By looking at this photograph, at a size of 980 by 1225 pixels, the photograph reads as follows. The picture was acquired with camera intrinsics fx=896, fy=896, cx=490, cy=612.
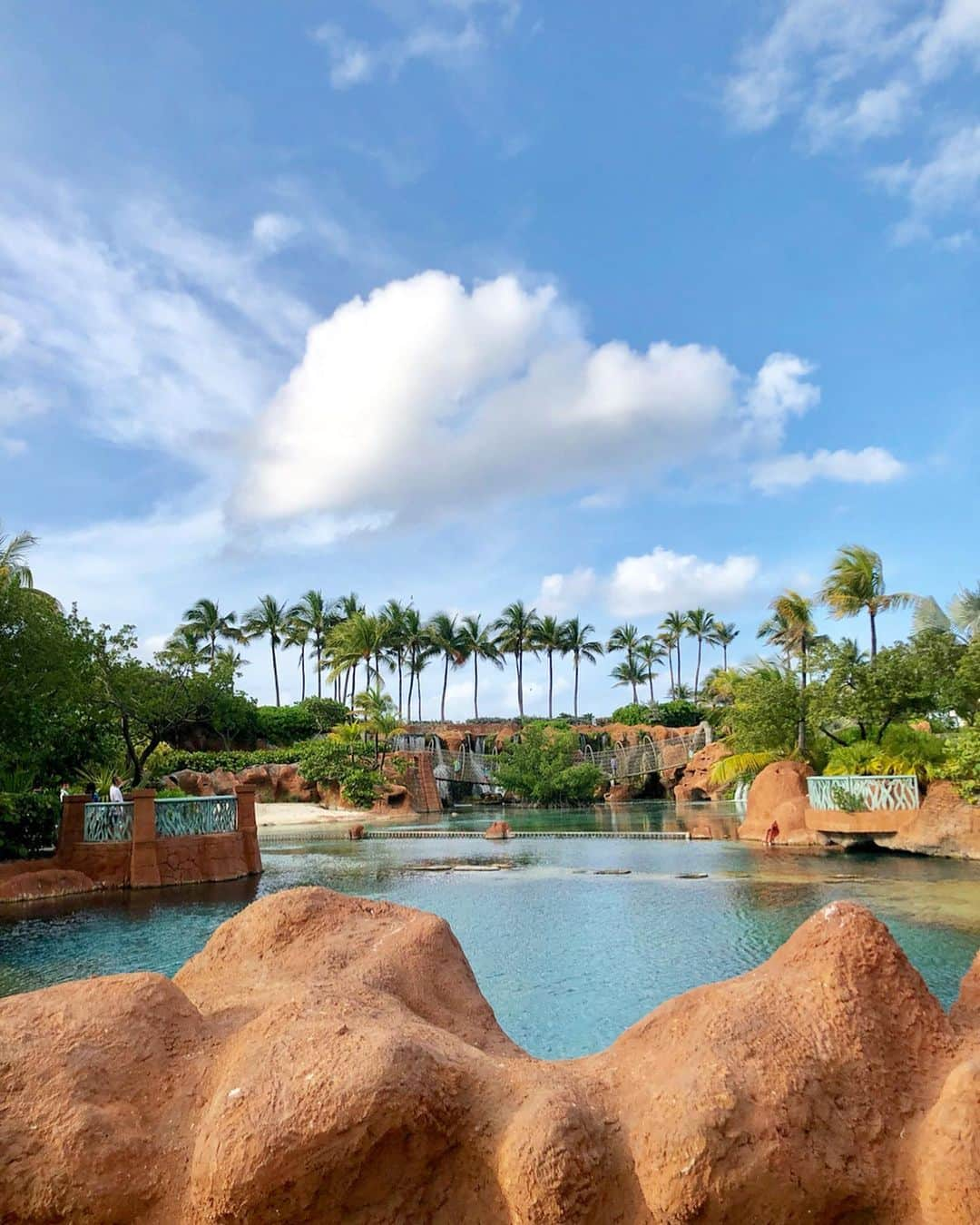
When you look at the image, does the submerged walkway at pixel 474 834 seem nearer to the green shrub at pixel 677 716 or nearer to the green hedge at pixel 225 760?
the green hedge at pixel 225 760

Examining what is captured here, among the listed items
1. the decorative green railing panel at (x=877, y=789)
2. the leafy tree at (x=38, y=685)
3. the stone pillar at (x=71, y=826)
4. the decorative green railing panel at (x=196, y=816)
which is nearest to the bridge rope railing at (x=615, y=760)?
the decorative green railing panel at (x=877, y=789)

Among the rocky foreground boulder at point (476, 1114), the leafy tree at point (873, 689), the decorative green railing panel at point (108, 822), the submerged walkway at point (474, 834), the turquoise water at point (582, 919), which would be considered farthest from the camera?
the submerged walkway at point (474, 834)

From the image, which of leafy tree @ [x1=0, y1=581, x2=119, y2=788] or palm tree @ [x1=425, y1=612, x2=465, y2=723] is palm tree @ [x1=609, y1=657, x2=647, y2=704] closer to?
palm tree @ [x1=425, y1=612, x2=465, y2=723]

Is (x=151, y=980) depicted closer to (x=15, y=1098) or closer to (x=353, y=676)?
(x=15, y=1098)

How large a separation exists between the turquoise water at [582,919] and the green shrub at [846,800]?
4.85 feet

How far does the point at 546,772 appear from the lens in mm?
52094

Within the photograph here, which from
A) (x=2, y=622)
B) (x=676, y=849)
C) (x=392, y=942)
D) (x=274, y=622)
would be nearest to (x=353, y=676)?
(x=274, y=622)

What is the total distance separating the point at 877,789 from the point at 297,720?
4558cm

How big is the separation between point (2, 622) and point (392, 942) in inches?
644

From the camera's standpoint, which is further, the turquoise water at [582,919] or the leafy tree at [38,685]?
the leafy tree at [38,685]

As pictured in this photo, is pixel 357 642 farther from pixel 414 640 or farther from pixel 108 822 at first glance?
pixel 108 822

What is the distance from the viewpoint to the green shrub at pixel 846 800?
22656 mm

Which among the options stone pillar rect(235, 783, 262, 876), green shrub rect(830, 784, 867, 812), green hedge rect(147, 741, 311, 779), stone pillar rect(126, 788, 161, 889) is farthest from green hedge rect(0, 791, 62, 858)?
green hedge rect(147, 741, 311, 779)

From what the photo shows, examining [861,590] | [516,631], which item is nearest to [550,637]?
[516,631]
